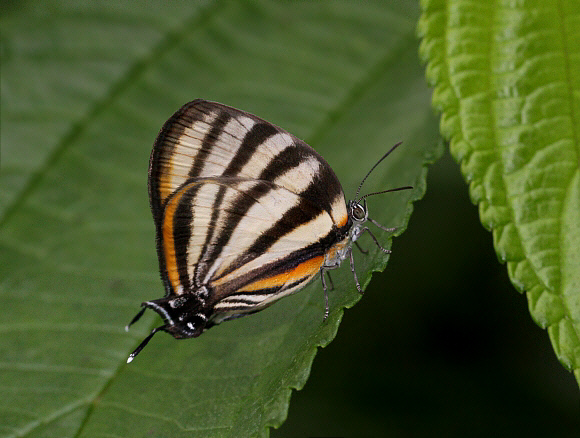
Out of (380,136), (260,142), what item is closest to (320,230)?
(260,142)

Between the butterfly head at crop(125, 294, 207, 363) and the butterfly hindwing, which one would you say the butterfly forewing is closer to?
the butterfly hindwing

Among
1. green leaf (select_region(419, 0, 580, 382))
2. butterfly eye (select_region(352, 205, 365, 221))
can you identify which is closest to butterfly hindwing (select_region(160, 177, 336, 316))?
butterfly eye (select_region(352, 205, 365, 221))

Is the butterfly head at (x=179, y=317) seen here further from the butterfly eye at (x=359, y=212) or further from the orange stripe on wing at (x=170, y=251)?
the butterfly eye at (x=359, y=212)

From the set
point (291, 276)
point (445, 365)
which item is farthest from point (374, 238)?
point (445, 365)

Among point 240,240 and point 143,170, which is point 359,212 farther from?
point 143,170

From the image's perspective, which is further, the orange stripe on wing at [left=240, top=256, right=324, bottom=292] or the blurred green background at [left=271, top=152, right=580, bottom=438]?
the blurred green background at [left=271, top=152, right=580, bottom=438]
